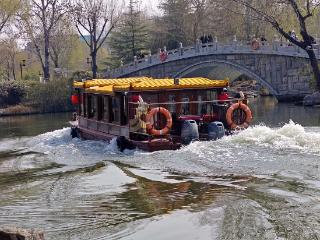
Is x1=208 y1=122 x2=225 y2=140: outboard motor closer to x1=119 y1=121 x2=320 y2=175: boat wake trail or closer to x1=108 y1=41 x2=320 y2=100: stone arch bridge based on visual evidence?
x1=119 y1=121 x2=320 y2=175: boat wake trail

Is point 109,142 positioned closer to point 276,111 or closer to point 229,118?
point 229,118

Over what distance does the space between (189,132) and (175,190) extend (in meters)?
4.67

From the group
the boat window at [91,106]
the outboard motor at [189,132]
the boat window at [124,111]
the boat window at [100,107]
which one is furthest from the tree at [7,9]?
the outboard motor at [189,132]

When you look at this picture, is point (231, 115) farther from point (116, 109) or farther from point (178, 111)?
point (116, 109)

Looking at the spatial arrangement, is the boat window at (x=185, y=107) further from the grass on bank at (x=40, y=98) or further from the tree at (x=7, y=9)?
the tree at (x=7, y=9)

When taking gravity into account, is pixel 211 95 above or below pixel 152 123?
above

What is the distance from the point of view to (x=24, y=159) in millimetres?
17484

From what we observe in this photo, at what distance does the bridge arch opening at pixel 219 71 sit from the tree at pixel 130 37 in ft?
23.7

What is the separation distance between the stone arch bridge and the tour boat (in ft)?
51.0

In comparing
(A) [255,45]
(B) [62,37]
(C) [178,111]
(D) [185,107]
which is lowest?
(C) [178,111]

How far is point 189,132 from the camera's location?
52.5 ft

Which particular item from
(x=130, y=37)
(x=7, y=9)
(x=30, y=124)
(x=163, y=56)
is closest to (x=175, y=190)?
(x=30, y=124)

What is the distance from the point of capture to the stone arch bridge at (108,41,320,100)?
34.5m

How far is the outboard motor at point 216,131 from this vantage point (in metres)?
16.2
